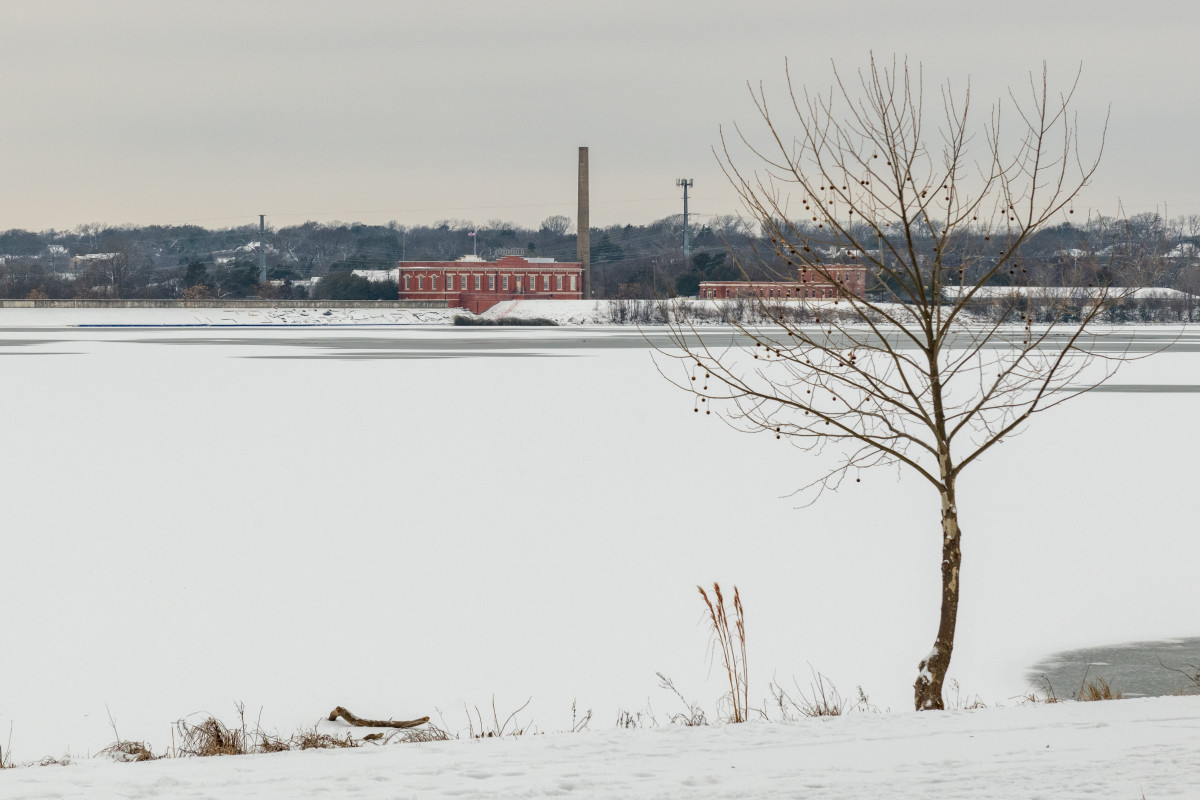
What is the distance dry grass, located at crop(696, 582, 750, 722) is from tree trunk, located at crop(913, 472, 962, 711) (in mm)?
1147

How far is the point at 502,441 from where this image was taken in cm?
2588

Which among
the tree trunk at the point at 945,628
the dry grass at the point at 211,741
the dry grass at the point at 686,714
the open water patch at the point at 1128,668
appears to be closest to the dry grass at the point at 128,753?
the dry grass at the point at 211,741

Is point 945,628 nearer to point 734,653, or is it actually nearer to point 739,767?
point 734,653

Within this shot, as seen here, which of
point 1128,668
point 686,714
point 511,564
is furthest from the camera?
point 511,564

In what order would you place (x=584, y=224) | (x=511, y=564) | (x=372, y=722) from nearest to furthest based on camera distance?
(x=372, y=722), (x=511, y=564), (x=584, y=224)

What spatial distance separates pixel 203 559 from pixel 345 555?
1.48m

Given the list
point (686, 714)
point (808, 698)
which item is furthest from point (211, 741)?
point (808, 698)

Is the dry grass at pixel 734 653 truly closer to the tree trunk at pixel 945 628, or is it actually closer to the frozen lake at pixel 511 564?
the frozen lake at pixel 511 564

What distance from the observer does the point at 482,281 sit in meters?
146

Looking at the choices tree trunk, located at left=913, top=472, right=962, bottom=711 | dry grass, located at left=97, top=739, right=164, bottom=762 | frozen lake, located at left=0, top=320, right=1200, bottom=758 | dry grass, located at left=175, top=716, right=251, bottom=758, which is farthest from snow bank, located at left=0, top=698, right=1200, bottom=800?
frozen lake, located at left=0, top=320, right=1200, bottom=758

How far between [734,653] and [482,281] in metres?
138

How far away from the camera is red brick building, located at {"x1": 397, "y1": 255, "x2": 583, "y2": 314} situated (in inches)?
5699

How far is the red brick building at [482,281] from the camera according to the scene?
14475cm

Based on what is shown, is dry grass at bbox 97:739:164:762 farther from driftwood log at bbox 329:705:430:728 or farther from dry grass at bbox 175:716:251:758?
driftwood log at bbox 329:705:430:728
